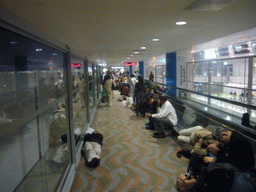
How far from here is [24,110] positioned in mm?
1611

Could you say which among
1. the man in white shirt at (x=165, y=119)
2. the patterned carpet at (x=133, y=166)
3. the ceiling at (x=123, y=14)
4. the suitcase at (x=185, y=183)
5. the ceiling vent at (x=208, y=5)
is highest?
the ceiling at (x=123, y=14)

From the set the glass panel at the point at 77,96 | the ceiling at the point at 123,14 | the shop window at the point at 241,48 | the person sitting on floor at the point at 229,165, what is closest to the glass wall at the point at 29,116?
the glass panel at the point at 77,96

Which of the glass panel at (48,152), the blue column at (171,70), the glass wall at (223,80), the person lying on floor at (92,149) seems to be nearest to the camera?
the glass panel at (48,152)

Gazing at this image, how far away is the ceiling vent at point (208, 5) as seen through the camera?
12.1 feet

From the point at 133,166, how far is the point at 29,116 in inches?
109

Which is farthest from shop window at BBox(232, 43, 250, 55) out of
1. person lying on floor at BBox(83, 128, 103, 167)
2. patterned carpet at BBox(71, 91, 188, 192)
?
person lying on floor at BBox(83, 128, 103, 167)

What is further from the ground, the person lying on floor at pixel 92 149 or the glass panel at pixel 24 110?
the glass panel at pixel 24 110

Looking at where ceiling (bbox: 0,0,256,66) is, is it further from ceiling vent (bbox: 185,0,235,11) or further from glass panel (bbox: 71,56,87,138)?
glass panel (bbox: 71,56,87,138)

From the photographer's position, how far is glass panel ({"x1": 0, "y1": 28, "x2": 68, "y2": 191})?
131 cm

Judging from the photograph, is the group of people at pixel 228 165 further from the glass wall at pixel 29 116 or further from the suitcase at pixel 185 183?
the glass wall at pixel 29 116

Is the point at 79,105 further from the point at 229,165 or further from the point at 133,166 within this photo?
the point at 229,165

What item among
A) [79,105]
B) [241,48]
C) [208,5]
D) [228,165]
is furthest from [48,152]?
[241,48]

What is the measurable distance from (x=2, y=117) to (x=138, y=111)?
7.17m

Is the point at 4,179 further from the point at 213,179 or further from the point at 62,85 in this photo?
the point at 213,179
